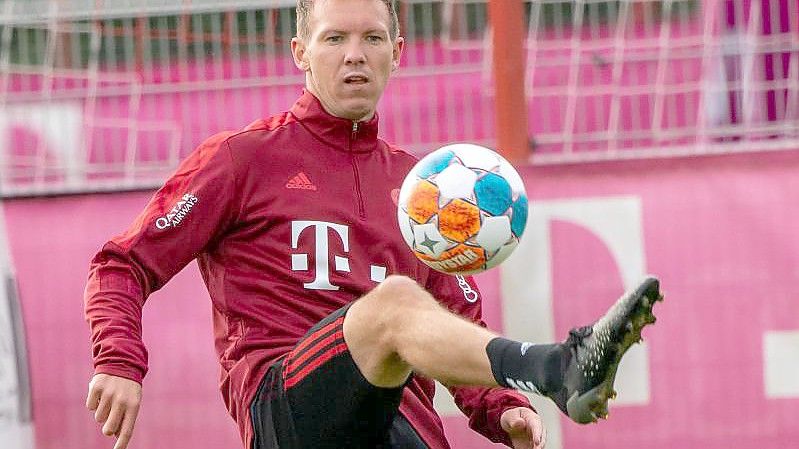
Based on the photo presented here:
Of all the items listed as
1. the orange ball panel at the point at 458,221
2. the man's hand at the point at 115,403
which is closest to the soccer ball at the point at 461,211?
the orange ball panel at the point at 458,221

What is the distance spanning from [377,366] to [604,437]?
8.54 feet

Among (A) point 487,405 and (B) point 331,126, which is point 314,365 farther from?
(B) point 331,126

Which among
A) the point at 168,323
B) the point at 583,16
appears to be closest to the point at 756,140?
the point at 583,16

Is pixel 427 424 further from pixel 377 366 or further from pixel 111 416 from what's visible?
pixel 111 416

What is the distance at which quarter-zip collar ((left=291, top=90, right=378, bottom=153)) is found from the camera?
391 cm

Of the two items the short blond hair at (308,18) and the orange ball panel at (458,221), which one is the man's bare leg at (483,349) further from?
the short blond hair at (308,18)

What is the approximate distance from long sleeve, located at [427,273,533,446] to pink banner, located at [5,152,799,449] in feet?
5.38

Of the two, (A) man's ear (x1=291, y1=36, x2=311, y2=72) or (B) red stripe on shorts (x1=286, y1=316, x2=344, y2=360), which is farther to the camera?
(A) man's ear (x1=291, y1=36, x2=311, y2=72)

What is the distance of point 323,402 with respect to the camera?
3.42 metres

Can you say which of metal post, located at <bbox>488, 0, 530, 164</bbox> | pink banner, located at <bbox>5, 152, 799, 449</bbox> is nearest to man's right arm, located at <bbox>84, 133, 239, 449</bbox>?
pink banner, located at <bbox>5, 152, 799, 449</bbox>

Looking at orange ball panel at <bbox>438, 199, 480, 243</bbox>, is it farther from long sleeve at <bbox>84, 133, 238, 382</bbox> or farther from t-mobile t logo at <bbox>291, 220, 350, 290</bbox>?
long sleeve at <bbox>84, 133, 238, 382</bbox>

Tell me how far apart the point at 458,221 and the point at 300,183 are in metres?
0.60

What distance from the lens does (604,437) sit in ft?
18.5

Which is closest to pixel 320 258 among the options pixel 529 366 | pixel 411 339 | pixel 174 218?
pixel 174 218
